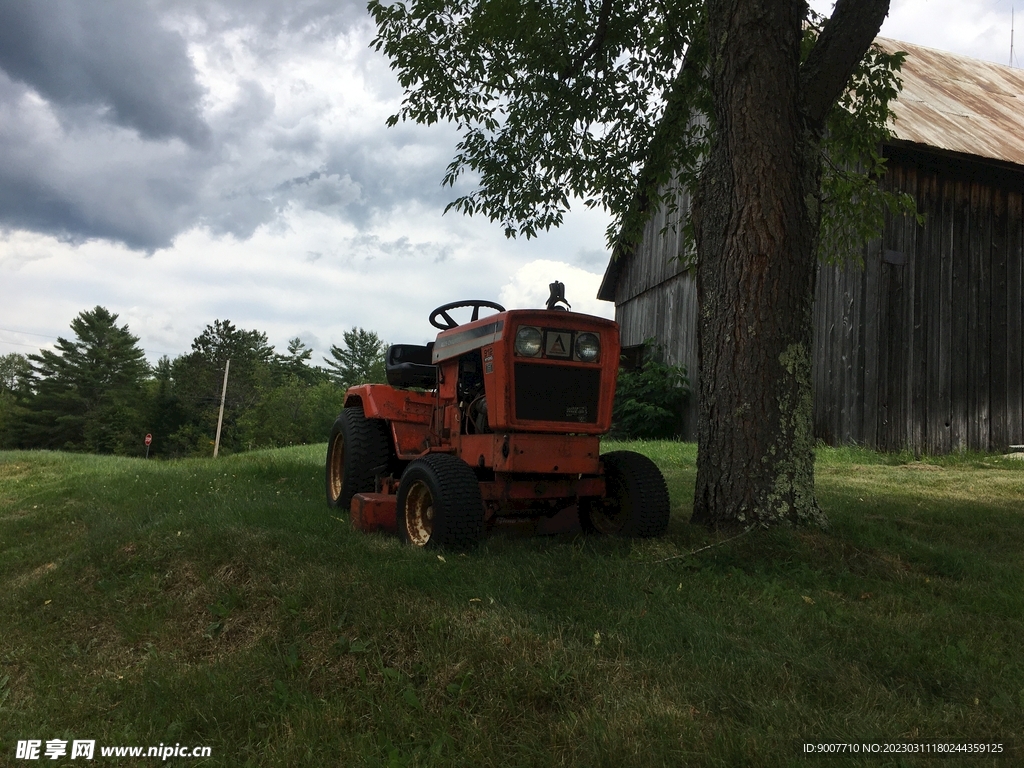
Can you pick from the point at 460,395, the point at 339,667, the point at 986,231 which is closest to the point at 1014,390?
the point at 986,231

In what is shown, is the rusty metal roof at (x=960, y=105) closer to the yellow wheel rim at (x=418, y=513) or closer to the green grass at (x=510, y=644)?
the green grass at (x=510, y=644)

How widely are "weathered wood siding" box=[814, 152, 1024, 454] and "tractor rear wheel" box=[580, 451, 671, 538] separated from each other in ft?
27.5

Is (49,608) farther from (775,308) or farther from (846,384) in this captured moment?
(846,384)

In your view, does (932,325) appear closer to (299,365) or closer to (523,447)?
(523,447)

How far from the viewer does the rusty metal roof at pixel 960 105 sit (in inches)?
470

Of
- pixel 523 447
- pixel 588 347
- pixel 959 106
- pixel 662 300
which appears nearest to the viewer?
pixel 523 447

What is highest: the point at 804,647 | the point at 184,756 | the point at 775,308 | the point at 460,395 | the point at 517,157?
the point at 517,157

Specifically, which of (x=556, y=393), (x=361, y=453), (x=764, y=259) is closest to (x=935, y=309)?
(x=764, y=259)

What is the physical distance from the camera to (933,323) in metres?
12.4

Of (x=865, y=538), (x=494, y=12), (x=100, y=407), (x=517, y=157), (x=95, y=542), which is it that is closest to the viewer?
(x=865, y=538)

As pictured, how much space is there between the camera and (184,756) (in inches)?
103

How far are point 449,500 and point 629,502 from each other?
4.20 ft

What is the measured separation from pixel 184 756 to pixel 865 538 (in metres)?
4.07

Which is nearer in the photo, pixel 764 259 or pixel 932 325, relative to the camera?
pixel 764 259
